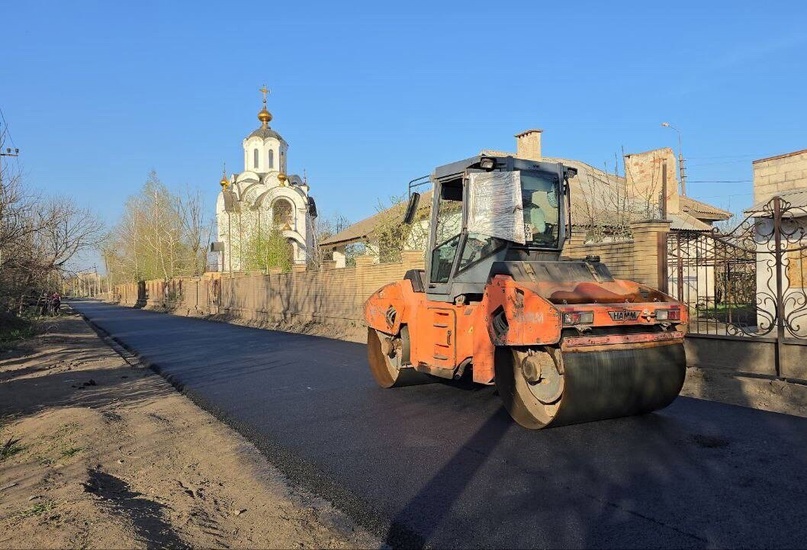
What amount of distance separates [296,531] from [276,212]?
49.0 m

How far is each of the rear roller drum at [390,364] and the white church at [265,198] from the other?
1453 inches

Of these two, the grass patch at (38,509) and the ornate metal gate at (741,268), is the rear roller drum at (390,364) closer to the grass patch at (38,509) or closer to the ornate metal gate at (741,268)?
the ornate metal gate at (741,268)

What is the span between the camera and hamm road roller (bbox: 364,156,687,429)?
5.67 m

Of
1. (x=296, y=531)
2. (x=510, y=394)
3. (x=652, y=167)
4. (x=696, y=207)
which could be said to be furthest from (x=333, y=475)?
(x=696, y=207)

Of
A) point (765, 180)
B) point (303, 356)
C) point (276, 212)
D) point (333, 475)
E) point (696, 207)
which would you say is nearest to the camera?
point (333, 475)

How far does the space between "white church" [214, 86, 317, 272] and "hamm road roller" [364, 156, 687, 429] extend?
38381 millimetres

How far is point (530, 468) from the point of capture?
502 cm

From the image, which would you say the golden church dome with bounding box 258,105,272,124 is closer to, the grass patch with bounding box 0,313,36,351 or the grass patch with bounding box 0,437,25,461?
the grass patch with bounding box 0,313,36,351

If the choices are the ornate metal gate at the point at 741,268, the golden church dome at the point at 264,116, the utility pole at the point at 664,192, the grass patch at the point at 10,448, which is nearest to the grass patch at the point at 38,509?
the grass patch at the point at 10,448

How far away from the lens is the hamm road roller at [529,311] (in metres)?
5.67

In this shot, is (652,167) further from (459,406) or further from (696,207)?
(459,406)

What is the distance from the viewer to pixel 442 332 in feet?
23.6

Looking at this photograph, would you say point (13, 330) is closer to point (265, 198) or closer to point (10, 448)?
point (10, 448)

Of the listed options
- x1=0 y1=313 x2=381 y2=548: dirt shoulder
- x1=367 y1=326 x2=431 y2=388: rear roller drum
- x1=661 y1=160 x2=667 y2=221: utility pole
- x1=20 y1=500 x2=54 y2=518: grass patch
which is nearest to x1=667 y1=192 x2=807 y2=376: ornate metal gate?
x1=367 y1=326 x2=431 y2=388: rear roller drum
